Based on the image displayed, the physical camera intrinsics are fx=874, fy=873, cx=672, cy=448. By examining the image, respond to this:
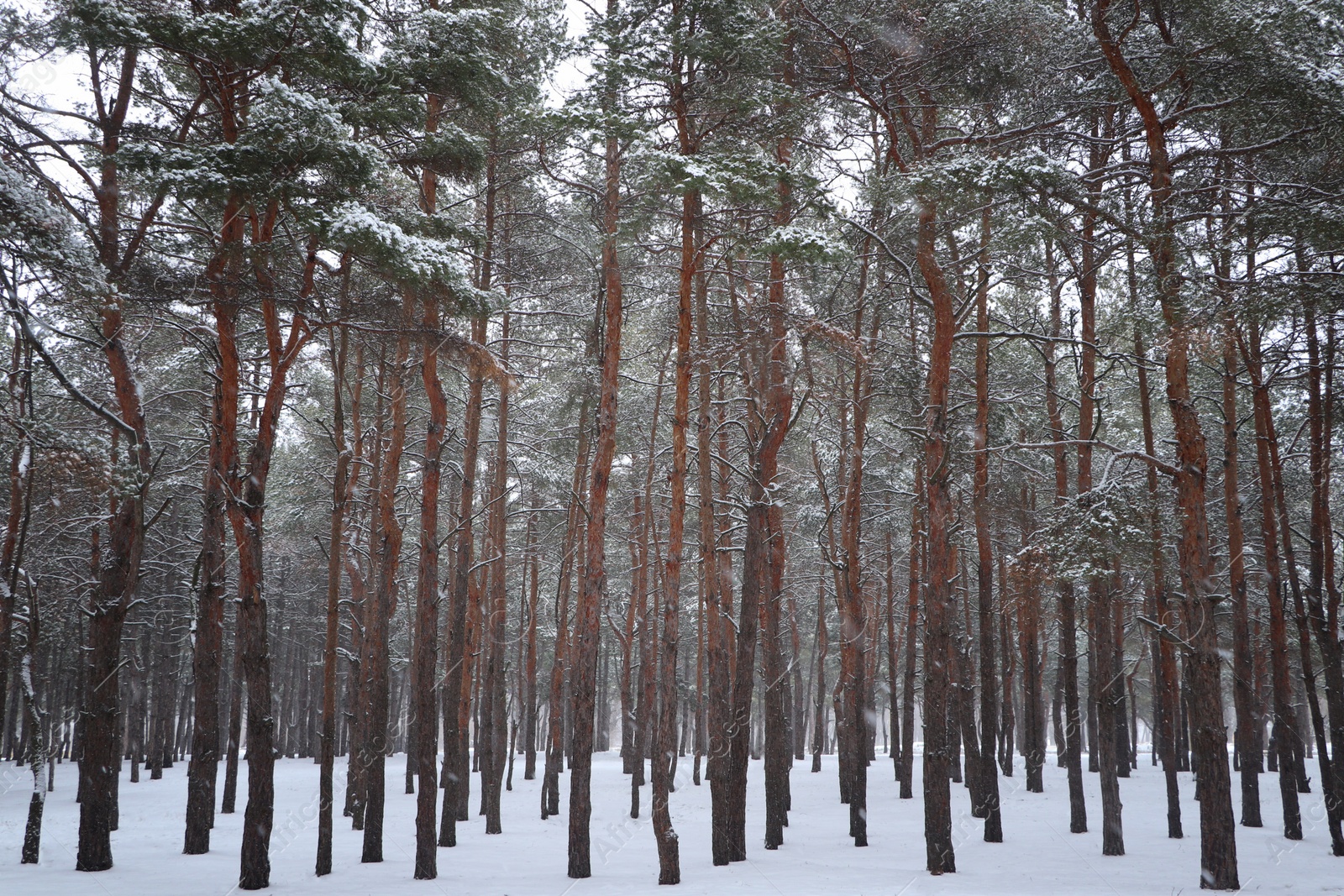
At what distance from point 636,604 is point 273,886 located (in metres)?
16.4

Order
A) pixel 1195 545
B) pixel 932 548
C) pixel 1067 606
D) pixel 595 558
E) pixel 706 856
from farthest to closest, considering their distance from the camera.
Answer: pixel 1067 606
pixel 706 856
pixel 595 558
pixel 932 548
pixel 1195 545

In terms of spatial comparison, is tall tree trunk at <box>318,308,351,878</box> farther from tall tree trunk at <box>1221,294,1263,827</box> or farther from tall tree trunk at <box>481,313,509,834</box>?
tall tree trunk at <box>1221,294,1263,827</box>

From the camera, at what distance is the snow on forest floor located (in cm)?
1084

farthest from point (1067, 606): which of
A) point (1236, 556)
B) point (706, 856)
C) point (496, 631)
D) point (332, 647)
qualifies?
point (496, 631)

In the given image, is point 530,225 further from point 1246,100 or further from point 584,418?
point 1246,100

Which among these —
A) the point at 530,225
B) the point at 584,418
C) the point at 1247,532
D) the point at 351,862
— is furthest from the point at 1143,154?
the point at 351,862

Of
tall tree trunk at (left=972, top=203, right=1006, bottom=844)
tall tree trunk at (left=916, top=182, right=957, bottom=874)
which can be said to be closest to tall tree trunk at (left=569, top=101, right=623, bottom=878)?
tall tree trunk at (left=916, top=182, right=957, bottom=874)

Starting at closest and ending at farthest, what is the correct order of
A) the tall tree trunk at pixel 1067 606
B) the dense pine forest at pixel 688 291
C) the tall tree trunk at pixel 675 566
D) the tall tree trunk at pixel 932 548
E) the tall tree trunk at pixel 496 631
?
1. the dense pine forest at pixel 688 291
2. the tall tree trunk at pixel 675 566
3. the tall tree trunk at pixel 932 548
4. the tall tree trunk at pixel 1067 606
5. the tall tree trunk at pixel 496 631

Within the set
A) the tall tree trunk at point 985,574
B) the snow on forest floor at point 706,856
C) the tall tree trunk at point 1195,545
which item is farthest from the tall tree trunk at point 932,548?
the tall tree trunk at point 1195,545

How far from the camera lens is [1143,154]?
12.0 m

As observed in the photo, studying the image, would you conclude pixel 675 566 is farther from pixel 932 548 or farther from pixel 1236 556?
pixel 1236 556

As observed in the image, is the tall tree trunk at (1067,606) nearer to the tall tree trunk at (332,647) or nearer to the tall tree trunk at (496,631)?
the tall tree trunk at (496,631)

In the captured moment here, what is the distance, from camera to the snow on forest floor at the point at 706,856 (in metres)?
10.8

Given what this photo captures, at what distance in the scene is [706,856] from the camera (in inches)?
539
